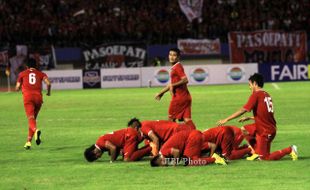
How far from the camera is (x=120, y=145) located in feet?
49.2

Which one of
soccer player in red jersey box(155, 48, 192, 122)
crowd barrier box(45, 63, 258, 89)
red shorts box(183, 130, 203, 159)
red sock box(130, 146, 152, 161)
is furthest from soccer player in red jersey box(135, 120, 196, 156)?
crowd barrier box(45, 63, 258, 89)

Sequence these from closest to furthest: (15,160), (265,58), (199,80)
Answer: (15,160)
(199,80)
(265,58)

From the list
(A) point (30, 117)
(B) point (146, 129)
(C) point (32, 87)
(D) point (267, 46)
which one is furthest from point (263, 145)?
(D) point (267, 46)

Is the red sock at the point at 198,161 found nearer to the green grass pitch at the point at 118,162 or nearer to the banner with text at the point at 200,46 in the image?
the green grass pitch at the point at 118,162

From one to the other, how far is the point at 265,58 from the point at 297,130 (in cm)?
3173

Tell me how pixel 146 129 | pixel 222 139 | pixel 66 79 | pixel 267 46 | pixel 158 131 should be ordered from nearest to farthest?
pixel 222 139
pixel 146 129
pixel 158 131
pixel 66 79
pixel 267 46

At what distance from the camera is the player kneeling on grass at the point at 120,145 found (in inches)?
585

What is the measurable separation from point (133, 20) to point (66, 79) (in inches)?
300

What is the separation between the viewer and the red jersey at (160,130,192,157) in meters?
14.1

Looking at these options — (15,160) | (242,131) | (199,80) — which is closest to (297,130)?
(242,131)

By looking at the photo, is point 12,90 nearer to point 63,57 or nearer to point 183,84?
point 63,57

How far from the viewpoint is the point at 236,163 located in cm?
1434

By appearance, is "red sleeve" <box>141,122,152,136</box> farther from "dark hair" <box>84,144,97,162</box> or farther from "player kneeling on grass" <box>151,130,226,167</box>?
"dark hair" <box>84,144,97,162</box>

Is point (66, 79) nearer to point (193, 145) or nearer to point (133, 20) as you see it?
point (133, 20)
